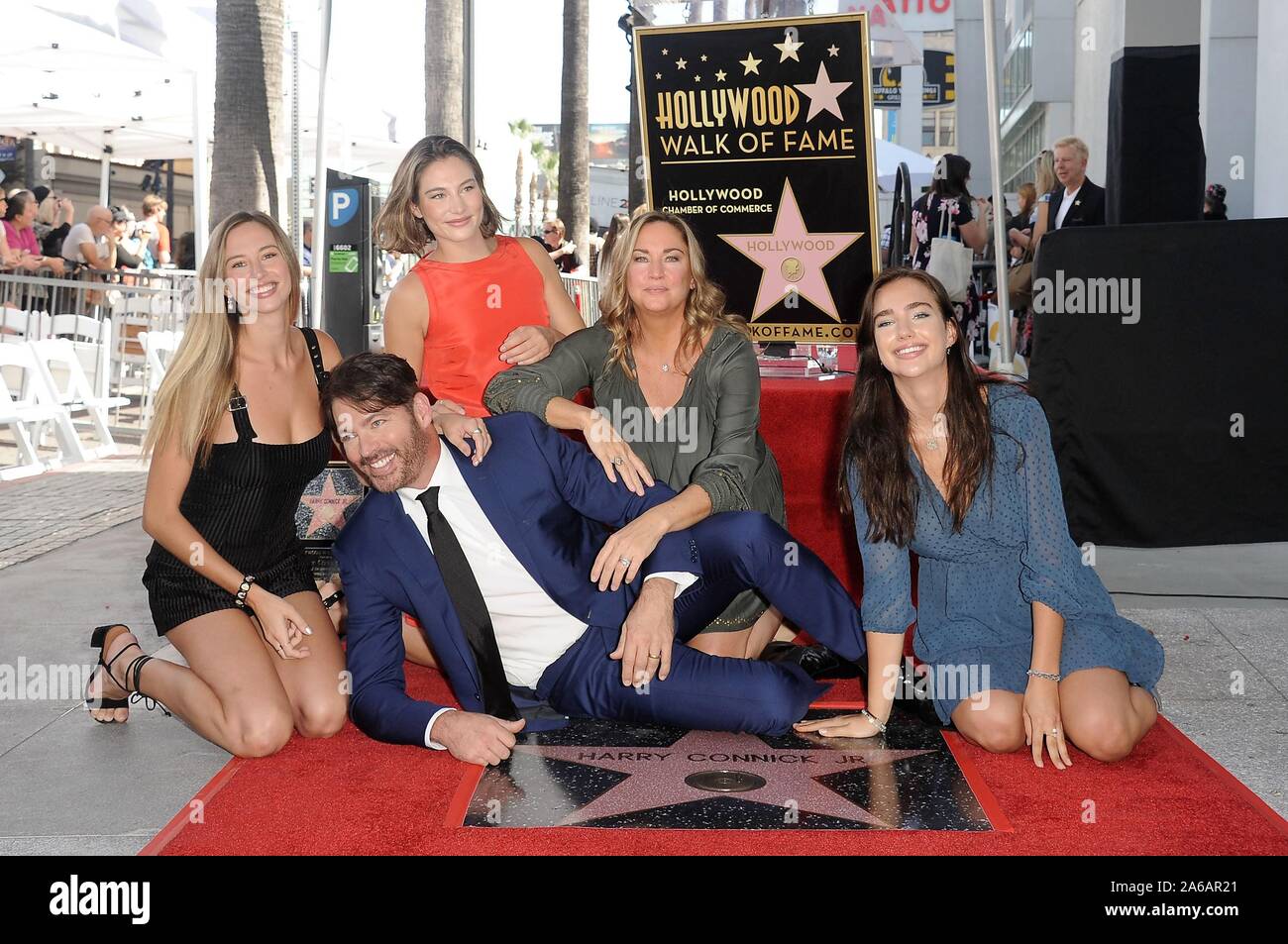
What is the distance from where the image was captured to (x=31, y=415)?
26.7ft

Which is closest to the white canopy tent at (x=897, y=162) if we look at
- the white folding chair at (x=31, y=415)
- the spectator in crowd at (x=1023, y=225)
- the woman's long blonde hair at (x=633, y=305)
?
the spectator in crowd at (x=1023, y=225)

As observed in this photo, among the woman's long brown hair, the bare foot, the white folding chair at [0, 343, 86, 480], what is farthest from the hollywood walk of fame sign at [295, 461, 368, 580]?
the white folding chair at [0, 343, 86, 480]

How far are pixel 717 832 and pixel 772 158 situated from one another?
307cm

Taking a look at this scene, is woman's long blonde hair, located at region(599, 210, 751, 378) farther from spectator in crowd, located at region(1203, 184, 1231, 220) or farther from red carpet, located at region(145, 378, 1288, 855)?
spectator in crowd, located at region(1203, 184, 1231, 220)

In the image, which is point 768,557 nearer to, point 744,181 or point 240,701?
point 240,701

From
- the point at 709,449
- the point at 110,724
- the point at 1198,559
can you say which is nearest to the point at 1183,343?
the point at 1198,559

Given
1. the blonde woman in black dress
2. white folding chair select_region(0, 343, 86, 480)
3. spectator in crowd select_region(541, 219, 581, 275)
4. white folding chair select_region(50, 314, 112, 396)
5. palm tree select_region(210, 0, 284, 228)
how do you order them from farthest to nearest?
spectator in crowd select_region(541, 219, 581, 275) → palm tree select_region(210, 0, 284, 228) → white folding chair select_region(50, 314, 112, 396) → white folding chair select_region(0, 343, 86, 480) → the blonde woman in black dress

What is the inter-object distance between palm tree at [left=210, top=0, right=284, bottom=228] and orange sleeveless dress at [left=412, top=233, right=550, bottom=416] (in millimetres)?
7240

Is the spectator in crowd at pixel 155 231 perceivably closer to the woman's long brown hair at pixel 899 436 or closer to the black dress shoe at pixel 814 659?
the black dress shoe at pixel 814 659

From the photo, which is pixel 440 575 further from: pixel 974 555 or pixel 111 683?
pixel 974 555

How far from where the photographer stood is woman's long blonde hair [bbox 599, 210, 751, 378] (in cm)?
381

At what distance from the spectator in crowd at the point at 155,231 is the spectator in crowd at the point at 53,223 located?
35.1 inches

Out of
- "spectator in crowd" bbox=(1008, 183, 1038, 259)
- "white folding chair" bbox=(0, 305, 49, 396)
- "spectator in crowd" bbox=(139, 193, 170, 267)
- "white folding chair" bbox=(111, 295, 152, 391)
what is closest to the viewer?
"spectator in crowd" bbox=(1008, 183, 1038, 259)
